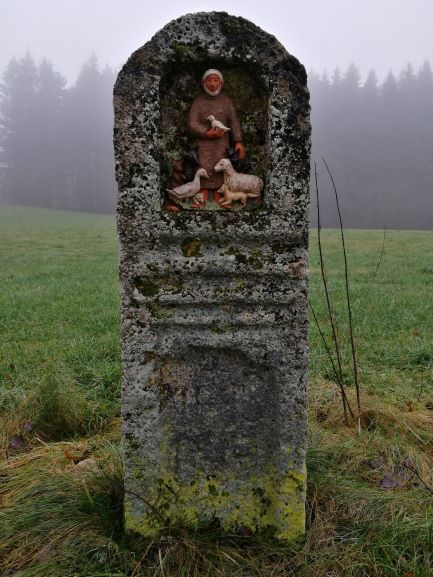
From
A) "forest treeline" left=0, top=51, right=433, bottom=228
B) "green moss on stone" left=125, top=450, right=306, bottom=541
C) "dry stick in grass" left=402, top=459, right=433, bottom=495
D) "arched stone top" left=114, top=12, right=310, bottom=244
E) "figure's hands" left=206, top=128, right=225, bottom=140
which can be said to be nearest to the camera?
"arched stone top" left=114, top=12, right=310, bottom=244

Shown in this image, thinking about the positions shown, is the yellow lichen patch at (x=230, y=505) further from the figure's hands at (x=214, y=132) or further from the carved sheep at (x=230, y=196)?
the figure's hands at (x=214, y=132)

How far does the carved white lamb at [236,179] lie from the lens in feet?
8.10

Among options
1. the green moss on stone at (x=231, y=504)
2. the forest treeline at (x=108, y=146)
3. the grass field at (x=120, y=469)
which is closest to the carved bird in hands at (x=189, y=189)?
the green moss on stone at (x=231, y=504)

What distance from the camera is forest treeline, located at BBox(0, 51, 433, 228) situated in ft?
172

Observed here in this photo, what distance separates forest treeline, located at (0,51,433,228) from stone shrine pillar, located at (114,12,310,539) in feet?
153

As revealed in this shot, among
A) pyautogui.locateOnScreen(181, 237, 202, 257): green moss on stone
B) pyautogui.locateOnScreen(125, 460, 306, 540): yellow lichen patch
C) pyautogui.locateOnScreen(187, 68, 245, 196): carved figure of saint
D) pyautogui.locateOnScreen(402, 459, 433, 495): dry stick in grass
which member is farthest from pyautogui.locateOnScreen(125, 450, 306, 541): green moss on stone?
pyautogui.locateOnScreen(187, 68, 245, 196): carved figure of saint

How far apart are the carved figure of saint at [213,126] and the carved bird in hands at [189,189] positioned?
39 millimetres

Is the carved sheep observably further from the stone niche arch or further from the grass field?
the grass field

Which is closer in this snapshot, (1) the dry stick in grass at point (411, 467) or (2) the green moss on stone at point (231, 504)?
(2) the green moss on stone at point (231, 504)

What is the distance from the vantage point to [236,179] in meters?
2.47

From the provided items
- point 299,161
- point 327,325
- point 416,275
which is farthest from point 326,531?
point 416,275

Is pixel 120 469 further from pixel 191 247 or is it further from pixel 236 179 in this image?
pixel 236 179

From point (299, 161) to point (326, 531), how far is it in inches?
74.3

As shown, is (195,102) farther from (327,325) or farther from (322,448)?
(327,325)
